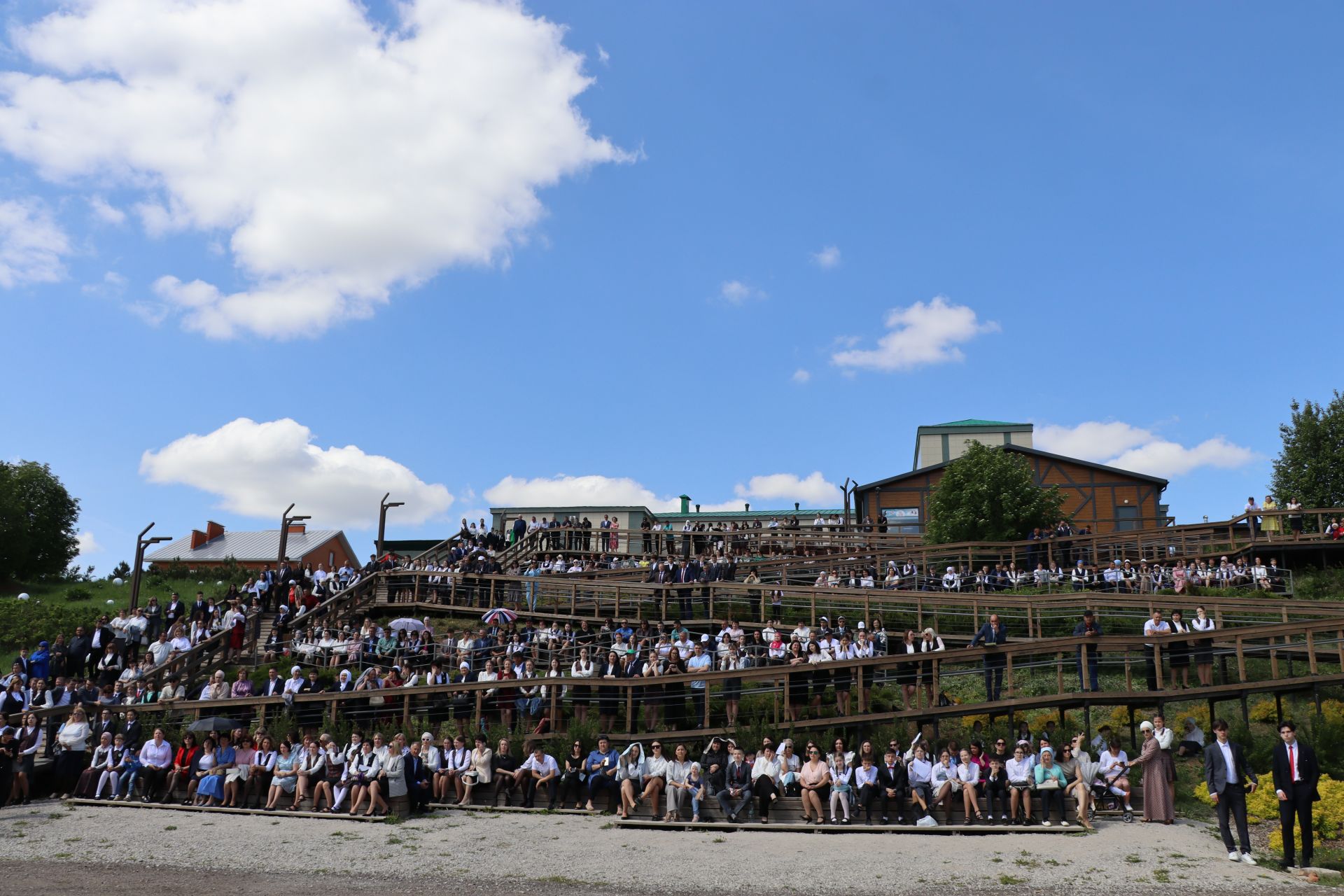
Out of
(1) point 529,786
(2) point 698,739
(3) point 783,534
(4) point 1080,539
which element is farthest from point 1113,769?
(3) point 783,534

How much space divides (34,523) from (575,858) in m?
58.1

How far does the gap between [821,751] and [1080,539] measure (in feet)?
53.6

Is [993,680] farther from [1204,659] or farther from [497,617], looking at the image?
[497,617]

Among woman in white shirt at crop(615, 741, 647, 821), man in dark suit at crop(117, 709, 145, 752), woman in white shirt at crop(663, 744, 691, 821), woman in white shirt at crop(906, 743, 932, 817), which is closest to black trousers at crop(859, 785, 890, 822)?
woman in white shirt at crop(906, 743, 932, 817)

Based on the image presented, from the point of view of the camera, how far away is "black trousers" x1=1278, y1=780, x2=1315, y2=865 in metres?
11.5

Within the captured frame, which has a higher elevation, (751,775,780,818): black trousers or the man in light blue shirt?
the man in light blue shirt

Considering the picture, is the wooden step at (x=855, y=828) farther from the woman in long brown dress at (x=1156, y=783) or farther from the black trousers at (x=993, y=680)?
the black trousers at (x=993, y=680)

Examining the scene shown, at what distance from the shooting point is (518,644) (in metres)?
22.0

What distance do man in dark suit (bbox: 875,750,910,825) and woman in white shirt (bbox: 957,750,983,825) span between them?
28.3 inches

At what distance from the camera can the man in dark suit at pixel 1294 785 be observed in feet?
37.6

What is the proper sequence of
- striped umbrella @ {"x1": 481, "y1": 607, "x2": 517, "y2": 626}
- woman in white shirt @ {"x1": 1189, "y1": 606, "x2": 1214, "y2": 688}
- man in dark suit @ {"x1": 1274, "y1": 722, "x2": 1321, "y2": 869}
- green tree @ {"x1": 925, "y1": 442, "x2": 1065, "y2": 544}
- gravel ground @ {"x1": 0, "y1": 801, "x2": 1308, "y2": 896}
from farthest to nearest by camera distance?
green tree @ {"x1": 925, "y1": 442, "x2": 1065, "y2": 544} < striped umbrella @ {"x1": 481, "y1": 607, "x2": 517, "y2": 626} < woman in white shirt @ {"x1": 1189, "y1": 606, "x2": 1214, "y2": 688} < man in dark suit @ {"x1": 1274, "y1": 722, "x2": 1321, "y2": 869} < gravel ground @ {"x1": 0, "y1": 801, "x2": 1308, "y2": 896}

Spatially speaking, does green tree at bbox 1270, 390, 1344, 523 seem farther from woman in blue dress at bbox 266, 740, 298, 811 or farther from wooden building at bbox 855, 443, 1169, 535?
woman in blue dress at bbox 266, 740, 298, 811

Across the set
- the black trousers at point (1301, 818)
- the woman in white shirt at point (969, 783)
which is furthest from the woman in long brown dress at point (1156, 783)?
the black trousers at point (1301, 818)

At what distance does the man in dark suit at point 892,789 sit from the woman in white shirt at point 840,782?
16.3 inches
